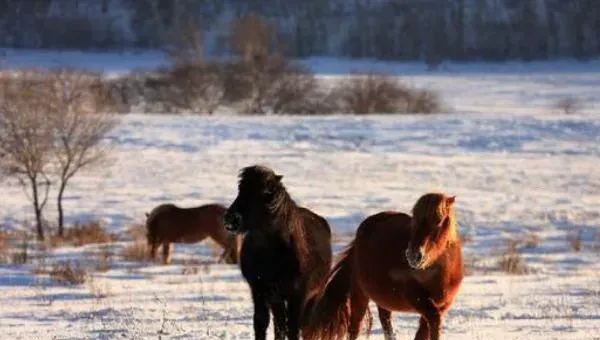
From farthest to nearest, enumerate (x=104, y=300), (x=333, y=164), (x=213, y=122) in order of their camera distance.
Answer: (x=213, y=122) → (x=333, y=164) → (x=104, y=300)

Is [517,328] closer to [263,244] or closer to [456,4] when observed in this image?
[263,244]

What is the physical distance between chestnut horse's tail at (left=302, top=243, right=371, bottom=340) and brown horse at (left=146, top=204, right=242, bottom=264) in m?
10.5

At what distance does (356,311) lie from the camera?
25.4 ft

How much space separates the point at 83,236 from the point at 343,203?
8.51m

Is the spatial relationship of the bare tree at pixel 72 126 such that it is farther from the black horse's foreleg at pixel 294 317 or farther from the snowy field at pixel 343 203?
the black horse's foreleg at pixel 294 317

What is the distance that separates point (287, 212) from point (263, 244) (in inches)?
11.2

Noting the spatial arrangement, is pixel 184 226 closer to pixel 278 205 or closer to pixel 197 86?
pixel 278 205

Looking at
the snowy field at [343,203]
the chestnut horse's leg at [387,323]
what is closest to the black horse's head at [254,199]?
the chestnut horse's leg at [387,323]

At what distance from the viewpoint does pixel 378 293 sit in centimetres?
711

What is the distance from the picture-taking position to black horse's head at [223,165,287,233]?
261 inches

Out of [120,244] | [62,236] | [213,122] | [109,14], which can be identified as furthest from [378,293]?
[109,14]

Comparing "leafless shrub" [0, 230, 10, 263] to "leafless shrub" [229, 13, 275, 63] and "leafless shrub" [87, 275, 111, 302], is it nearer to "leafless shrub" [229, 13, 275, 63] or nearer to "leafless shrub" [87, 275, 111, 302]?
"leafless shrub" [87, 275, 111, 302]

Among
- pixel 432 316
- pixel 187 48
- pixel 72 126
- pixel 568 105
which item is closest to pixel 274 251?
pixel 432 316

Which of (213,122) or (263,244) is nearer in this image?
(263,244)
